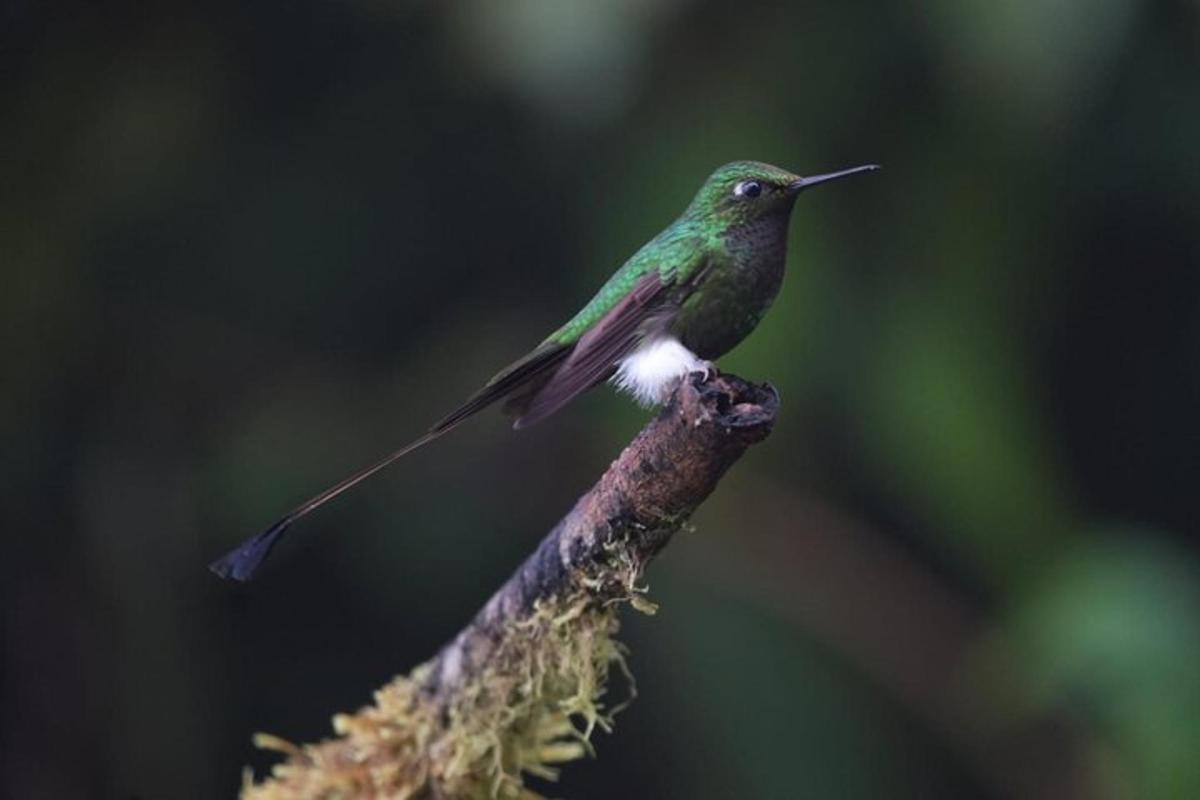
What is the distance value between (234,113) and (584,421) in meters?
1.27

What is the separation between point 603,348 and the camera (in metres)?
2.55

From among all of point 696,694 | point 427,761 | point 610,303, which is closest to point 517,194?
point 696,694

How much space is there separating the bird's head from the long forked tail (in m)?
0.36

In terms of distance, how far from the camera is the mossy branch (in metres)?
2.06

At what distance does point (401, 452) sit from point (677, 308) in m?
0.53

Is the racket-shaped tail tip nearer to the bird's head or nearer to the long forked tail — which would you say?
the long forked tail

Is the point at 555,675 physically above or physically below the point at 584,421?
below

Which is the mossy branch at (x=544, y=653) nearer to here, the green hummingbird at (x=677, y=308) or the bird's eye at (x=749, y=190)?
the green hummingbird at (x=677, y=308)

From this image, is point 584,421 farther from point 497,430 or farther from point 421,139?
point 421,139

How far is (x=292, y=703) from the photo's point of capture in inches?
194

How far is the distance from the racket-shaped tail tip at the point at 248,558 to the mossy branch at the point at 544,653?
32cm

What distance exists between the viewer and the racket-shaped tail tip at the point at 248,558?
2391mm

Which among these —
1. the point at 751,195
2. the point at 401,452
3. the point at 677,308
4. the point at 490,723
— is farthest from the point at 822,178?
the point at 490,723

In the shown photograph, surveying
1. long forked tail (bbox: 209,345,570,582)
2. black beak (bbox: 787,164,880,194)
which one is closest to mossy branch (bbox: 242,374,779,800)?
long forked tail (bbox: 209,345,570,582)
